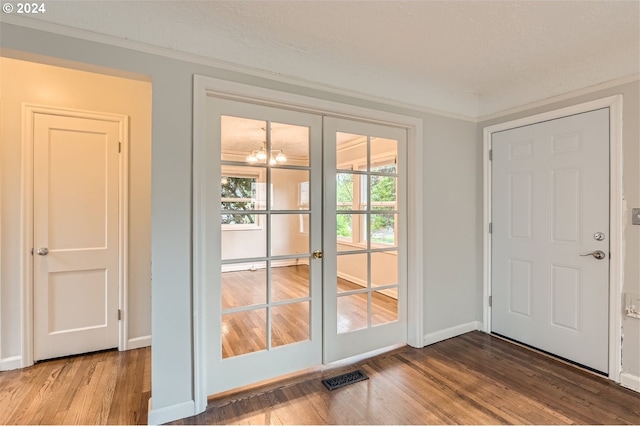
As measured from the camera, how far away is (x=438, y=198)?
9.43ft

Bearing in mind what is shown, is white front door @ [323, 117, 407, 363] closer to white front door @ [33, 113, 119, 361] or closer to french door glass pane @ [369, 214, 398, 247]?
french door glass pane @ [369, 214, 398, 247]

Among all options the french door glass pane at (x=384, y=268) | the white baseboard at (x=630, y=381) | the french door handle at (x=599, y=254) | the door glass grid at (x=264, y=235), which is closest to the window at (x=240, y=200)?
the door glass grid at (x=264, y=235)

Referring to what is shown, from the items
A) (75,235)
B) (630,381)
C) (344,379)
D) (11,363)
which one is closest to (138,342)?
(11,363)

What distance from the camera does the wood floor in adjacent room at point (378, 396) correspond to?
182cm

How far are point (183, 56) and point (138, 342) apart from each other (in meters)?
2.44

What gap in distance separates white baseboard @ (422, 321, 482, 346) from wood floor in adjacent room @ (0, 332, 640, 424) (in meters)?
0.26

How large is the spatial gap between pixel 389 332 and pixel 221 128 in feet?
7.08

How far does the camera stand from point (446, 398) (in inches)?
79.6

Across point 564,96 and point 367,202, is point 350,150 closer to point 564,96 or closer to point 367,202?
point 367,202

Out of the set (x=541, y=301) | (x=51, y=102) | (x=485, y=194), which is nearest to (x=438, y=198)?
(x=485, y=194)

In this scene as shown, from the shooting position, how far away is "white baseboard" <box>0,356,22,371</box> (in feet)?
7.59

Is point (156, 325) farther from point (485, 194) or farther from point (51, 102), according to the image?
point (485, 194)

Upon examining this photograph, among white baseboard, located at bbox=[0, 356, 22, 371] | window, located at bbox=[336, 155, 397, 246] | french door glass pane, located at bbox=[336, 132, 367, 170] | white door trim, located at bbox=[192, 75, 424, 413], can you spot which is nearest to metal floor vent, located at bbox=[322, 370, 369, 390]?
white door trim, located at bbox=[192, 75, 424, 413]

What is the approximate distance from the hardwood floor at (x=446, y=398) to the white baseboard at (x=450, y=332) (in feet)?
0.94
